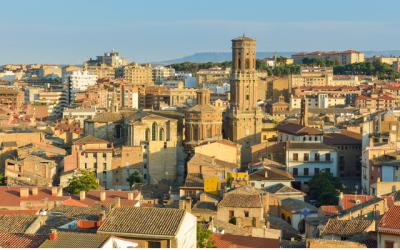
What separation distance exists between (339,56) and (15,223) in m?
147

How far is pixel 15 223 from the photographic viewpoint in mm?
17938

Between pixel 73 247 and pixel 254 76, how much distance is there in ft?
137

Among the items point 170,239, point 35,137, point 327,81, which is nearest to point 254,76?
point 35,137

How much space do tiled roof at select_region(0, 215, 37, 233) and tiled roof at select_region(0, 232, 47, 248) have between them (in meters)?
2.30

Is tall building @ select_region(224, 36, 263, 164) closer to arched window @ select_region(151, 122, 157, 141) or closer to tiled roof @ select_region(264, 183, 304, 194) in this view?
arched window @ select_region(151, 122, 157, 141)

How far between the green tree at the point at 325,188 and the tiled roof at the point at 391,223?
16.8m

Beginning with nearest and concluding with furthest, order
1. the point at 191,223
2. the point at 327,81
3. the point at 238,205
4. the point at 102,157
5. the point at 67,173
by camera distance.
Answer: the point at 191,223 < the point at 238,205 < the point at 67,173 < the point at 102,157 < the point at 327,81

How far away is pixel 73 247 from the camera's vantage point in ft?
44.8

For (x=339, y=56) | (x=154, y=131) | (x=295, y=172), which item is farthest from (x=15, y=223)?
(x=339, y=56)

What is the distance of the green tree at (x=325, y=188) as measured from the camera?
3488 cm

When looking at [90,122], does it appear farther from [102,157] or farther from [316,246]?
[316,246]

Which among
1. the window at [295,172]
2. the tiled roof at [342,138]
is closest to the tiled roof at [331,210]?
the window at [295,172]

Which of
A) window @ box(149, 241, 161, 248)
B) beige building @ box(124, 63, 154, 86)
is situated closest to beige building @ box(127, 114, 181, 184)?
window @ box(149, 241, 161, 248)

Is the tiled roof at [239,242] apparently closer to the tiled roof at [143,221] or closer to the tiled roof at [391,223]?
the tiled roof at [143,221]
